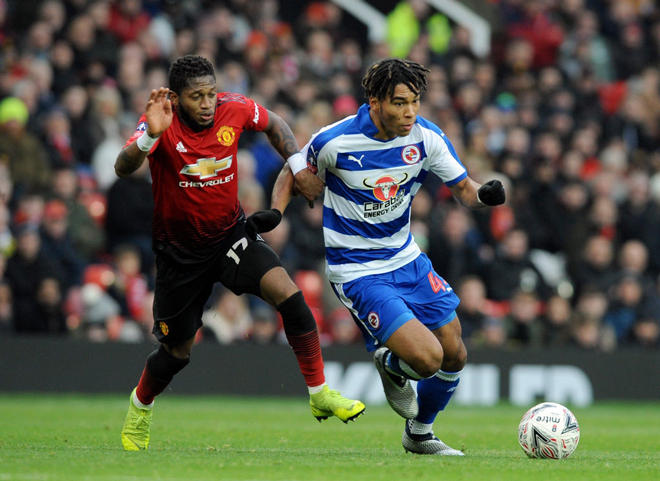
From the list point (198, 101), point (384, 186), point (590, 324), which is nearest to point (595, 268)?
point (590, 324)

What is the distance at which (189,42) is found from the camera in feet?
50.4

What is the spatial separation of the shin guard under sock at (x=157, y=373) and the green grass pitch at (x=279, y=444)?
42 cm

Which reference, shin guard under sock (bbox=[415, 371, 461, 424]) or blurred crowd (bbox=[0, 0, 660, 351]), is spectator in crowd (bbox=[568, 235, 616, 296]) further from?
shin guard under sock (bbox=[415, 371, 461, 424])

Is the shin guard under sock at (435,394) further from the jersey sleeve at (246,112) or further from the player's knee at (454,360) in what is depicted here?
the jersey sleeve at (246,112)

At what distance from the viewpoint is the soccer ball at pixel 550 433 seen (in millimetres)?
7477

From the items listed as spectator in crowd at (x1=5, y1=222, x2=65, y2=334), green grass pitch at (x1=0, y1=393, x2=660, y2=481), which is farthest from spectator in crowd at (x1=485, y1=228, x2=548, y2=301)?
spectator in crowd at (x1=5, y1=222, x2=65, y2=334)

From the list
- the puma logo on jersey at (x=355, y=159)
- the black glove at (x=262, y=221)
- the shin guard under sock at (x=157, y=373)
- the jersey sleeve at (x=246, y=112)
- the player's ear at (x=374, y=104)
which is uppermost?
the player's ear at (x=374, y=104)

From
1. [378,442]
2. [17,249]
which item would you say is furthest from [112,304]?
[378,442]

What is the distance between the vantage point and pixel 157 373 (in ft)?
26.7

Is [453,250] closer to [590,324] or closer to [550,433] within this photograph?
[590,324]

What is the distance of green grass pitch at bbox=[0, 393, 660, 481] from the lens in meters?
6.38

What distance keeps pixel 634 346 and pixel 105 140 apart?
7707mm

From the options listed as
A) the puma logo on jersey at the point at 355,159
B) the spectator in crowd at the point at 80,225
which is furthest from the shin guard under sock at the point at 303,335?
the spectator in crowd at the point at 80,225

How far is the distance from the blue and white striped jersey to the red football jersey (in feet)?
2.02
